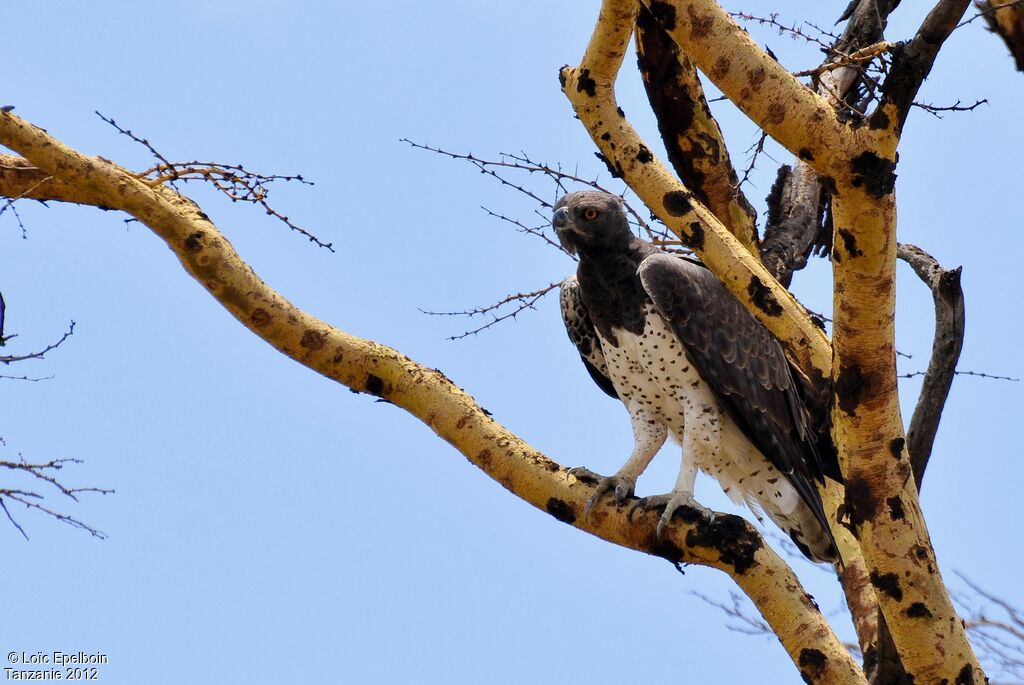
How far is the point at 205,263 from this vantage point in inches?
173

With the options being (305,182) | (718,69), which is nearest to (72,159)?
(305,182)

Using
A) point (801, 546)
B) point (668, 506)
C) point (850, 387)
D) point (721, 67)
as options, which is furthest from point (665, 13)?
point (801, 546)

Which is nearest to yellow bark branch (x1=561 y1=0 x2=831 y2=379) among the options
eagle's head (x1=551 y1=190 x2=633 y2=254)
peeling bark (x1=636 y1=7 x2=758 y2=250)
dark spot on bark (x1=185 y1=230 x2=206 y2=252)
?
eagle's head (x1=551 y1=190 x2=633 y2=254)

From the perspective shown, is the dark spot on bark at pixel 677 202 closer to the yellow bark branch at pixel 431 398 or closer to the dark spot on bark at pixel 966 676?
the yellow bark branch at pixel 431 398

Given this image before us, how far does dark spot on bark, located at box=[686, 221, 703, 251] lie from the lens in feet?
16.8

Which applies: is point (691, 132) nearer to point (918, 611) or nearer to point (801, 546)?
point (801, 546)

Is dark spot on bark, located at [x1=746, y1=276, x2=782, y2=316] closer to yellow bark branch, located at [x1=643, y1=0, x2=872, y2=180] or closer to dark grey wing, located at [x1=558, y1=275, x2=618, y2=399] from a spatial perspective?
yellow bark branch, located at [x1=643, y1=0, x2=872, y2=180]

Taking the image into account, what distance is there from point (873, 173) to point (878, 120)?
0.17 metres

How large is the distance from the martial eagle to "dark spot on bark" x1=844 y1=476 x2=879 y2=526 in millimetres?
1431

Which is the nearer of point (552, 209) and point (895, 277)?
point (895, 277)

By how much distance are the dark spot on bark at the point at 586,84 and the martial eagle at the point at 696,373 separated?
0.97 m

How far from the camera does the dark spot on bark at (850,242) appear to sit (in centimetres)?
388

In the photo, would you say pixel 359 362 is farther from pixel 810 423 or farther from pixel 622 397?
pixel 810 423

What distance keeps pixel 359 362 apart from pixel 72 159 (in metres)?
1.34
